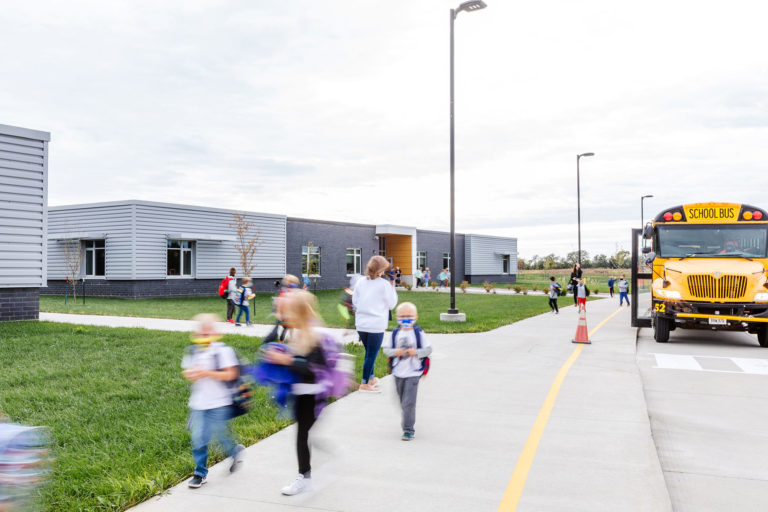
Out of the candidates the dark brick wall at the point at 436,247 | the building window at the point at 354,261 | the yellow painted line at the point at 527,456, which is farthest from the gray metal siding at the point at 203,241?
the yellow painted line at the point at 527,456

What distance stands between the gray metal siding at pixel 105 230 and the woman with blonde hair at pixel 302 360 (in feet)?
88.9

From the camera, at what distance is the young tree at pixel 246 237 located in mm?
33188

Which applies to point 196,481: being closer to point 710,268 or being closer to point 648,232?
point 710,268

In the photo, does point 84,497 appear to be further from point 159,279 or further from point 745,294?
point 159,279

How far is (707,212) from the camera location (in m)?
Result: 13.8

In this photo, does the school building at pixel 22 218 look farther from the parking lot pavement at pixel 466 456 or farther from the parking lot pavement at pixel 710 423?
the parking lot pavement at pixel 710 423

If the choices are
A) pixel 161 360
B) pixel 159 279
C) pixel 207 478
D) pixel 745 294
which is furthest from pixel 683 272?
pixel 159 279

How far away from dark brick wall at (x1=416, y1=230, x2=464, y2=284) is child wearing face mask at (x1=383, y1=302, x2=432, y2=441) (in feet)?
149

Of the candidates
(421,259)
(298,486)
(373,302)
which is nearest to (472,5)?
(373,302)

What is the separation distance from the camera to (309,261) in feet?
130

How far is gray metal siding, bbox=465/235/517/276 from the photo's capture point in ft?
185

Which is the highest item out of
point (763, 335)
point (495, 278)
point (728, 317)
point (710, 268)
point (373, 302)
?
point (710, 268)

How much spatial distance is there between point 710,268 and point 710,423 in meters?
7.63

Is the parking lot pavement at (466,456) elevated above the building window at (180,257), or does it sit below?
below
